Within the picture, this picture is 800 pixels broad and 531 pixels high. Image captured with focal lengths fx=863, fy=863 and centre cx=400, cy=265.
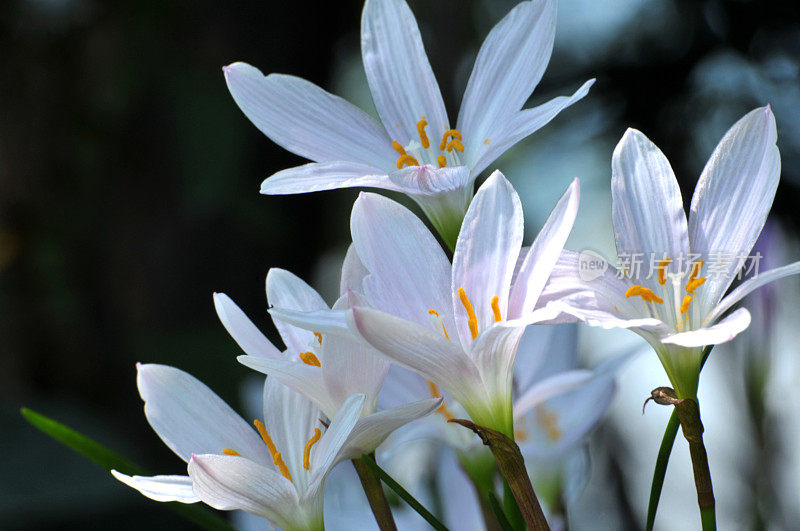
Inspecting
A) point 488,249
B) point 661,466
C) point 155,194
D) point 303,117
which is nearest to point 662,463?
point 661,466

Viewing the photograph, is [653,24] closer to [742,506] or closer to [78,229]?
[742,506]

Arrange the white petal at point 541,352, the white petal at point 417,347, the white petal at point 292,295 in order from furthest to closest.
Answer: the white petal at point 541,352
the white petal at point 292,295
the white petal at point 417,347

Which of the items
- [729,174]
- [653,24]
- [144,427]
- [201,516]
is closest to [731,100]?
[653,24]

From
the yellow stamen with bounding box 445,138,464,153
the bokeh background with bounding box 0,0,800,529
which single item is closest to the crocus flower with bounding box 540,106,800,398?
the yellow stamen with bounding box 445,138,464,153

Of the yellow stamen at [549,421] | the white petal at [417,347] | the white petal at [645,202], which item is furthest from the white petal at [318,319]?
the yellow stamen at [549,421]

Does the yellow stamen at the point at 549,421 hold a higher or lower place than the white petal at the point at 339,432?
lower

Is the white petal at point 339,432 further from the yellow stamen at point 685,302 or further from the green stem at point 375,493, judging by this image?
the yellow stamen at point 685,302

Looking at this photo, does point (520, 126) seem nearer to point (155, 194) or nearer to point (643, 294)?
point (643, 294)
